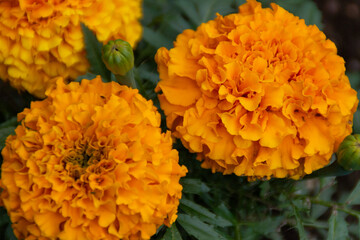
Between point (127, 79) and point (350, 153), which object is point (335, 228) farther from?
point (127, 79)

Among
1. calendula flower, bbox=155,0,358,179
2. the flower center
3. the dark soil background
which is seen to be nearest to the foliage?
calendula flower, bbox=155,0,358,179

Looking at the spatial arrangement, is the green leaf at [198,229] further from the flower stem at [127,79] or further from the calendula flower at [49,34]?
the calendula flower at [49,34]

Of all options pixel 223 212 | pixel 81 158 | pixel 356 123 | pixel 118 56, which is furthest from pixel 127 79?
pixel 356 123

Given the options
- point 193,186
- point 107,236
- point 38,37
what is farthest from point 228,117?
point 38,37

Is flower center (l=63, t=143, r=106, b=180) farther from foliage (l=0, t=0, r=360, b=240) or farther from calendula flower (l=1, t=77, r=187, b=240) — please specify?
foliage (l=0, t=0, r=360, b=240)

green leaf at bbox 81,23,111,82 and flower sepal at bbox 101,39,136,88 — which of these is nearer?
flower sepal at bbox 101,39,136,88

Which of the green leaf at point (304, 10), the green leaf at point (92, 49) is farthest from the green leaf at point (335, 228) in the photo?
the green leaf at point (92, 49)
